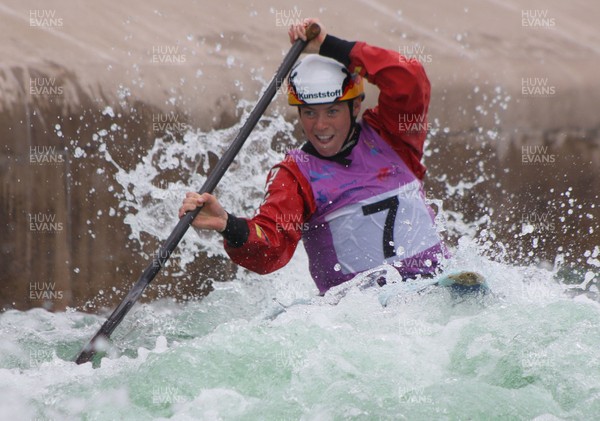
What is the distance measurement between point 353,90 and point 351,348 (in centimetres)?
124

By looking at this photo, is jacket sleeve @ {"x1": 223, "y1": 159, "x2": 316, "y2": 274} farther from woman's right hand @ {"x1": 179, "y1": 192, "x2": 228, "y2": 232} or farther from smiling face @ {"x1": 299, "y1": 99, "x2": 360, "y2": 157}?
smiling face @ {"x1": 299, "y1": 99, "x2": 360, "y2": 157}

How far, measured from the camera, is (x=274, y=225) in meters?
3.98

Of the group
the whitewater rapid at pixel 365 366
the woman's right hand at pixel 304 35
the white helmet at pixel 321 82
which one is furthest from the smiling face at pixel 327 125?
the whitewater rapid at pixel 365 366

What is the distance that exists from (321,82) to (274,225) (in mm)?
679

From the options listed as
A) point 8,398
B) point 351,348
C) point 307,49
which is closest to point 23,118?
point 307,49

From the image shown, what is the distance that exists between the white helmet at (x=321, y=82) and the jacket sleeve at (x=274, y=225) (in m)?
0.31

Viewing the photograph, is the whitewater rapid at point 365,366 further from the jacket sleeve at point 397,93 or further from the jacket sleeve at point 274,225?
the jacket sleeve at point 397,93

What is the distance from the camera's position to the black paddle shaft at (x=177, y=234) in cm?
390

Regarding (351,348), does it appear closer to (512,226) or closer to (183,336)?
(183,336)

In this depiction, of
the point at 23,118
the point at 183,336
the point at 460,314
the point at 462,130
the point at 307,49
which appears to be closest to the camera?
the point at 460,314

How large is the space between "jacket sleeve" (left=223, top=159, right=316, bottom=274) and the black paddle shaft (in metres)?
0.21

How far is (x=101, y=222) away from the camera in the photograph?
19.0 feet

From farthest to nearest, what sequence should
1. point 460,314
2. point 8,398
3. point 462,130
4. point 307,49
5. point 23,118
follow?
1. point 462,130
2. point 23,118
3. point 307,49
4. point 460,314
5. point 8,398

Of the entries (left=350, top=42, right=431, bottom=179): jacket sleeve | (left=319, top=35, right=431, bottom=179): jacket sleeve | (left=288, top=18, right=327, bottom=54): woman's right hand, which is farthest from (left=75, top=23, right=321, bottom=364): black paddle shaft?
(left=350, top=42, right=431, bottom=179): jacket sleeve
